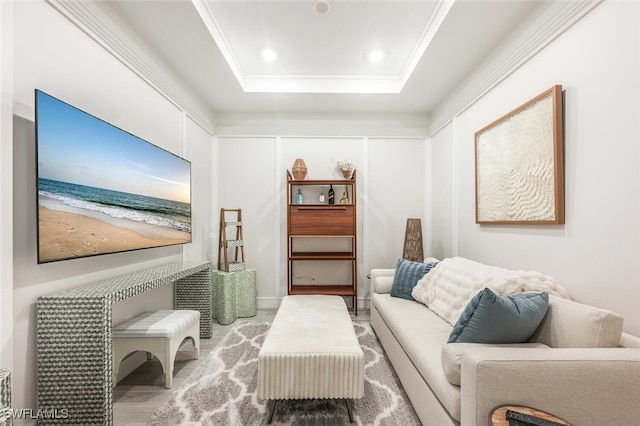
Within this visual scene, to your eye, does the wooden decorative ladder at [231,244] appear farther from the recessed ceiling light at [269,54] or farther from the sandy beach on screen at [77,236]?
the recessed ceiling light at [269,54]

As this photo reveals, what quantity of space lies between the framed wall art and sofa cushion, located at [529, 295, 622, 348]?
1.88 ft

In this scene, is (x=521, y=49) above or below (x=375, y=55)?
below

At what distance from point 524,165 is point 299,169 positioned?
2375 mm

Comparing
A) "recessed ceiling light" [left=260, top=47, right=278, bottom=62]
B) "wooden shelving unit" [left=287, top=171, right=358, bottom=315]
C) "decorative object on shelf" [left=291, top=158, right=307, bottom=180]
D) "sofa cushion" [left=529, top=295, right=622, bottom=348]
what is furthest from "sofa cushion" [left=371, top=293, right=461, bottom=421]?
"recessed ceiling light" [left=260, top=47, right=278, bottom=62]

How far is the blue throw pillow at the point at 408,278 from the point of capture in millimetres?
2621

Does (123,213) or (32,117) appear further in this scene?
(123,213)

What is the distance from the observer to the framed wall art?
166 cm

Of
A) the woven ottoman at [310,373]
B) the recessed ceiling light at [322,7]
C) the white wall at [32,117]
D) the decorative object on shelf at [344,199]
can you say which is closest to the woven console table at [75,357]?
the white wall at [32,117]

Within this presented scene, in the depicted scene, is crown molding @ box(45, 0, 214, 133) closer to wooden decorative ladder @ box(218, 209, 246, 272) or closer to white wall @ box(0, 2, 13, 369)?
white wall @ box(0, 2, 13, 369)

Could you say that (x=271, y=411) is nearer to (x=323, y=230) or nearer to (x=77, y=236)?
(x=77, y=236)

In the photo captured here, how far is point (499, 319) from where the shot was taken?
4.29ft

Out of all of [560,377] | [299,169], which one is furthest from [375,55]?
[560,377]

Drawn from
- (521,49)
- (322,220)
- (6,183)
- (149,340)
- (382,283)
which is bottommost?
(149,340)

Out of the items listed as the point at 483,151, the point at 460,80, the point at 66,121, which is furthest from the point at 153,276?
the point at 460,80
